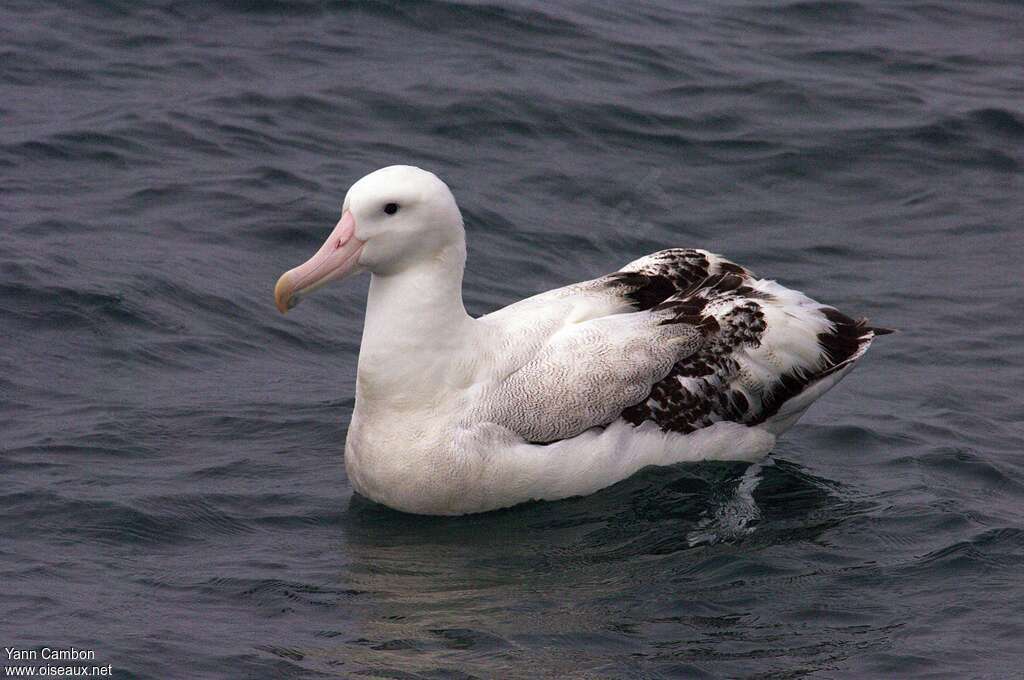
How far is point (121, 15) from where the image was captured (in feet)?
53.9

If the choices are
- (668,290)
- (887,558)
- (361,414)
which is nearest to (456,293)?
(361,414)

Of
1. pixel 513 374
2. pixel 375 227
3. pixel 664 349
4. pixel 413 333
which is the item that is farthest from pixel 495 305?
pixel 375 227

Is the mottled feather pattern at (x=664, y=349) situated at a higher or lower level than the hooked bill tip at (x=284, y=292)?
lower

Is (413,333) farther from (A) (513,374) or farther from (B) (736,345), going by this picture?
(B) (736,345)

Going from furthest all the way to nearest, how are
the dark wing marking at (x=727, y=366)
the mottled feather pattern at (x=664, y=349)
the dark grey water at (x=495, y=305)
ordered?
the dark wing marking at (x=727, y=366), the mottled feather pattern at (x=664, y=349), the dark grey water at (x=495, y=305)

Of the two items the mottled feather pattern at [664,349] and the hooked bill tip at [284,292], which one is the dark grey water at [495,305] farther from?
the hooked bill tip at [284,292]

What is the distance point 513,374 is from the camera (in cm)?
935

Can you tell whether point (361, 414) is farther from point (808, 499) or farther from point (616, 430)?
point (808, 499)

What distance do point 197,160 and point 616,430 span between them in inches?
230

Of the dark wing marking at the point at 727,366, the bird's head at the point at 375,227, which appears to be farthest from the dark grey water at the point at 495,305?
the bird's head at the point at 375,227

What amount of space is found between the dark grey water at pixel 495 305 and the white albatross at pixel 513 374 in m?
0.23

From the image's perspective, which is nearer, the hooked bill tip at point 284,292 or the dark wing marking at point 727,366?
the hooked bill tip at point 284,292

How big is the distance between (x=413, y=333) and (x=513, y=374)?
0.61 metres

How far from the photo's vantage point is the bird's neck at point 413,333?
9109 mm
